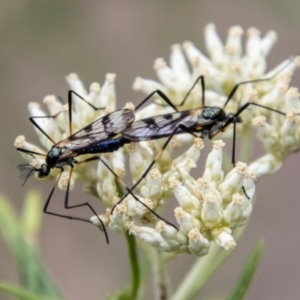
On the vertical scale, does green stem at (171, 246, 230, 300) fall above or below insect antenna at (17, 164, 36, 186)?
below

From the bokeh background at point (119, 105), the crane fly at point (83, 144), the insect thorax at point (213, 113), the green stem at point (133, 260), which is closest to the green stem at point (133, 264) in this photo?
the green stem at point (133, 260)

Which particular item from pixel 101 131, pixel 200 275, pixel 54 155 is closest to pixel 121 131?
pixel 101 131

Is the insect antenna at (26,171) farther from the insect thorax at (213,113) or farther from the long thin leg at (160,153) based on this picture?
the insect thorax at (213,113)

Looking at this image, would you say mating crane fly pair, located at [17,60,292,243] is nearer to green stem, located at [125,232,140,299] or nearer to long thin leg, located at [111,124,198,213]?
long thin leg, located at [111,124,198,213]

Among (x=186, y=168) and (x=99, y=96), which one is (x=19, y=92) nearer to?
(x=99, y=96)

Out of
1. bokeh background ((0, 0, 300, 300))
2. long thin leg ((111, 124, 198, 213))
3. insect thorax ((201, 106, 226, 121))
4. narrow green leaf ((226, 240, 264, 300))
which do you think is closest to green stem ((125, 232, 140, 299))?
long thin leg ((111, 124, 198, 213))

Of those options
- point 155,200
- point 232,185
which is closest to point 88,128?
point 155,200
